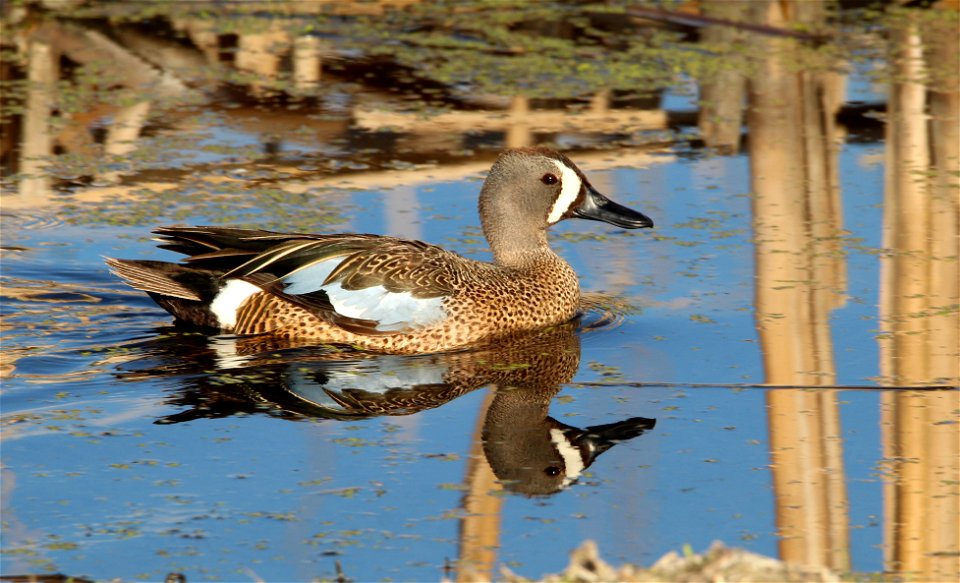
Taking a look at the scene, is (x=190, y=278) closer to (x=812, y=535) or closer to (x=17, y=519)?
(x=17, y=519)

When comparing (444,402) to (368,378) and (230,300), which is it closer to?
(368,378)

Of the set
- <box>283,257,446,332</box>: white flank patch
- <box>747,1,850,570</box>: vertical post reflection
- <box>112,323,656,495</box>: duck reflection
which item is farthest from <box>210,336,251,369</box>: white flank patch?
<box>747,1,850,570</box>: vertical post reflection

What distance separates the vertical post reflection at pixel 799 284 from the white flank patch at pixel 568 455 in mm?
651

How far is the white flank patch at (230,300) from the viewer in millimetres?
6820

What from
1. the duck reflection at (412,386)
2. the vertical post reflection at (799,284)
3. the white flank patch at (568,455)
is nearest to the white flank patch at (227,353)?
the duck reflection at (412,386)

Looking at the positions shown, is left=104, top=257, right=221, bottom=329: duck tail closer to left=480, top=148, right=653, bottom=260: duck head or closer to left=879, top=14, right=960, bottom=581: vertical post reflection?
left=480, top=148, right=653, bottom=260: duck head

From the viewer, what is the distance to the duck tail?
6.73 m

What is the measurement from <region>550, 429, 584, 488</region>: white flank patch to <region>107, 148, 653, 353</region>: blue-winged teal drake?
4.18ft

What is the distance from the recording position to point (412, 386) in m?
6.20

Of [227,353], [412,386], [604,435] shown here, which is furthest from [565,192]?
[604,435]

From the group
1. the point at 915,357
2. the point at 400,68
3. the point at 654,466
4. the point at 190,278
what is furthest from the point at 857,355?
the point at 400,68

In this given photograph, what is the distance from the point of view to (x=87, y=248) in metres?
7.75

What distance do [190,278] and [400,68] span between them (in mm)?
4940

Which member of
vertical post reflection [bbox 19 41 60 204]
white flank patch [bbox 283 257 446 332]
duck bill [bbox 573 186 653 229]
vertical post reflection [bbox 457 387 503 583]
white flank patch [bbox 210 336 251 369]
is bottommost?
vertical post reflection [bbox 457 387 503 583]
